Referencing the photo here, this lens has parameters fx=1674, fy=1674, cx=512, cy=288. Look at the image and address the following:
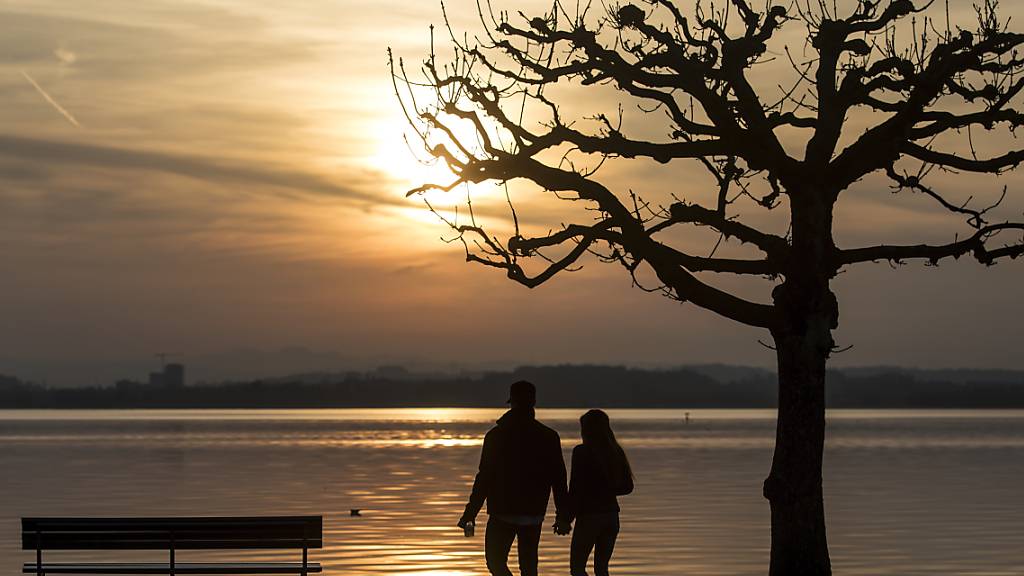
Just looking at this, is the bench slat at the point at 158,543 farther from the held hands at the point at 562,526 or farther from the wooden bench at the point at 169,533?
the held hands at the point at 562,526

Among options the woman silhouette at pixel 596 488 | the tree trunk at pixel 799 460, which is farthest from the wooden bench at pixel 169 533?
the tree trunk at pixel 799 460

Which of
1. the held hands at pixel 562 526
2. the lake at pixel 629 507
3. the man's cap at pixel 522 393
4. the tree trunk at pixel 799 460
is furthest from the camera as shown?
the lake at pixel 629 507

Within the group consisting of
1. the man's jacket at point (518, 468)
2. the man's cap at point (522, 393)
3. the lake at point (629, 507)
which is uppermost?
the man's cap at point (522, 393)

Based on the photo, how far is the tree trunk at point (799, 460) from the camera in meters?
19.9

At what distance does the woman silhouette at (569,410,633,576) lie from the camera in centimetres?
1694

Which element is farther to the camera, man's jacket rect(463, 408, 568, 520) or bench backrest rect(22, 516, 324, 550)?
bench backrest rect(22, 516, 324, 550)

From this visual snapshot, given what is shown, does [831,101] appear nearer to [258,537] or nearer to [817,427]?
[817,427]

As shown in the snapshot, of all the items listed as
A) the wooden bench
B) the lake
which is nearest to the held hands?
the wooden bench

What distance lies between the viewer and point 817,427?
20016 millimetres

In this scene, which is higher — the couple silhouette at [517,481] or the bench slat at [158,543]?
the couple silhouette at [517,481]

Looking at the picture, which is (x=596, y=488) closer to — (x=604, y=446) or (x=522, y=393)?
(x=604, y=446)

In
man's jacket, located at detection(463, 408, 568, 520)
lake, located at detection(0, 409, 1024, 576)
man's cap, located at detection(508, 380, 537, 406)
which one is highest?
man's cap, located at detection(508, 380, 537, 406)

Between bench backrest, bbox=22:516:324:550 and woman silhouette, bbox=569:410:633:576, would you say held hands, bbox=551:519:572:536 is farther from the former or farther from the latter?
bench backrest, bbox=22:516:324:550

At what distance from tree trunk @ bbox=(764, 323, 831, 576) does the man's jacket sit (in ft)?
15.8
